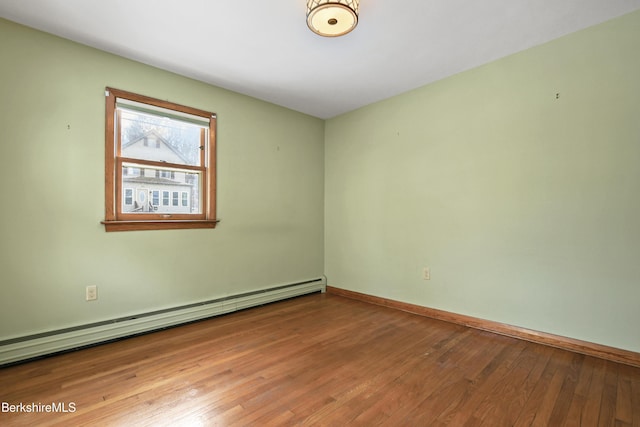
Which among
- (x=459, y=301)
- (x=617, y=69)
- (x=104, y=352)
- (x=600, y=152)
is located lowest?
(x=104, y=352)

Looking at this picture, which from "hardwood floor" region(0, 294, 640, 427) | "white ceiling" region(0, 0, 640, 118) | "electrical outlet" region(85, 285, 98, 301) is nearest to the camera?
"hardwood floor" region(0, 294, 640, 427)

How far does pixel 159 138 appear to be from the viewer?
2779mm

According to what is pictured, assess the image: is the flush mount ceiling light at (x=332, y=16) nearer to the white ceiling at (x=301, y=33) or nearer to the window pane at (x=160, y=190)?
the white ceiling at (x=301, y=33)

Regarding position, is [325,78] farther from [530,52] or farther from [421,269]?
[421,269]

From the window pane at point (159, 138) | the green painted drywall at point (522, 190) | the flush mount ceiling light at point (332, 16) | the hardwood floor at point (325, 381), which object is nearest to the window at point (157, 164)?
the window pane at point (159, 138)

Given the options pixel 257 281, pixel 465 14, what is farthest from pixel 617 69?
pixel 257 281

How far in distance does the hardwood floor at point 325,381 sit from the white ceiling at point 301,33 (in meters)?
2.39

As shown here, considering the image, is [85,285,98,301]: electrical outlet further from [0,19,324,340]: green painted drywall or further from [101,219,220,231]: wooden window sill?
[101,219,220,231]: wooden window sill

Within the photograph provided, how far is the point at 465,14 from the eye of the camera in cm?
203

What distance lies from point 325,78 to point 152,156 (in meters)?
1.81

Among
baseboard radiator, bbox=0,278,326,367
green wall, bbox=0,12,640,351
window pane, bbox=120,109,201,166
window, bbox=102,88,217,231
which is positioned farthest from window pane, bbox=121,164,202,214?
baseboard radiator, bbox=0,278,326,367

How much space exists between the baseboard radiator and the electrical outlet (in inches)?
8.1

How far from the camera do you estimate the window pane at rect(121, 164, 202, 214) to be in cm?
261

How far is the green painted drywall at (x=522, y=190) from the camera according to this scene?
2.10 m
